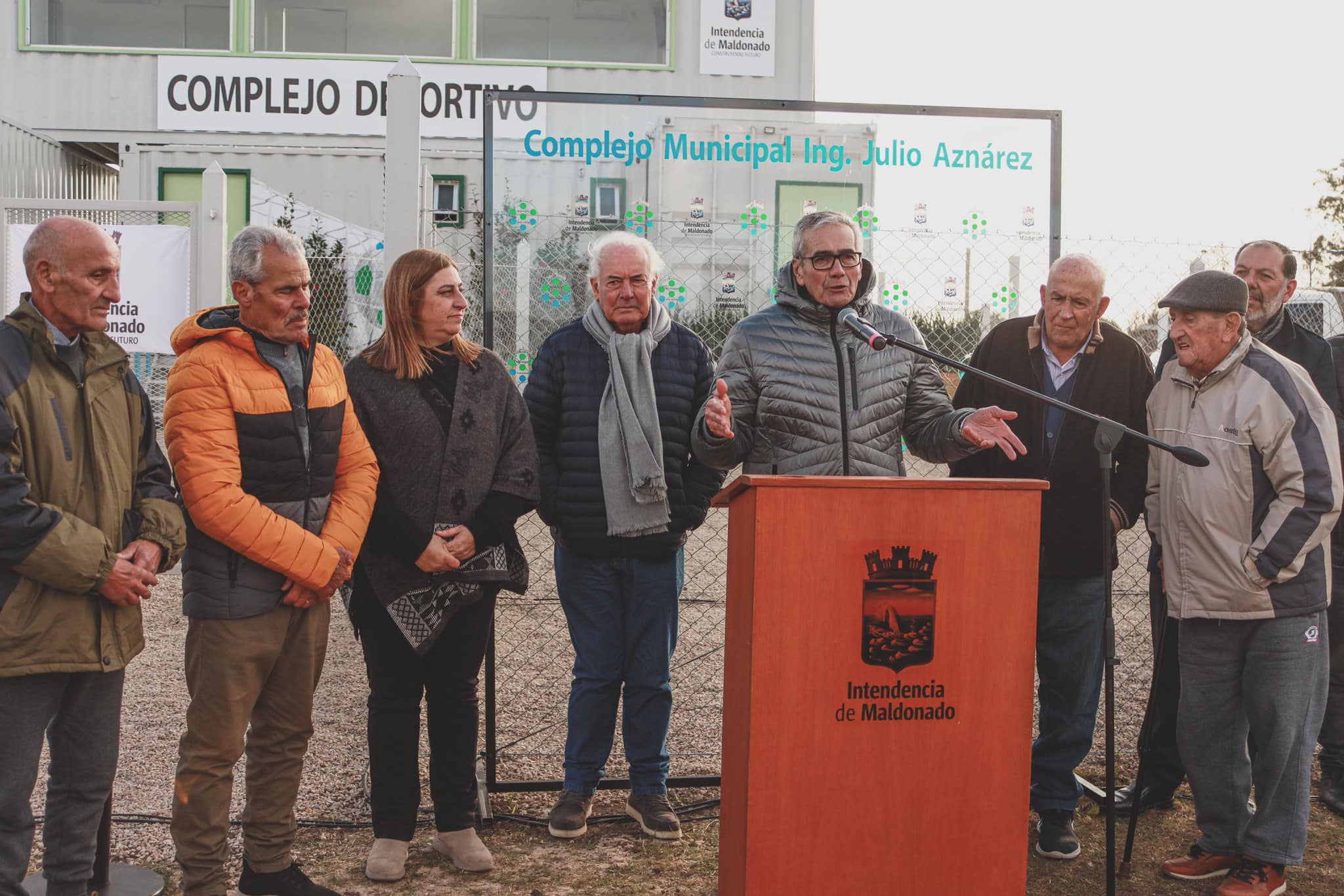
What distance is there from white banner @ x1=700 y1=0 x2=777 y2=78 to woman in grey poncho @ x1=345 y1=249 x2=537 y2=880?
14852 millimetres

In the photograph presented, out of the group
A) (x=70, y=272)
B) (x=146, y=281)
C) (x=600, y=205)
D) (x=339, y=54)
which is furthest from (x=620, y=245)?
(x=339, y=54)

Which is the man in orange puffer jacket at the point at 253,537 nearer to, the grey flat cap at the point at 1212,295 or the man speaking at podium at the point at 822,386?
the man speaking at podium at the point at 822,386

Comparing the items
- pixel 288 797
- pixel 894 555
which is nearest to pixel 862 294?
pixel 894 555

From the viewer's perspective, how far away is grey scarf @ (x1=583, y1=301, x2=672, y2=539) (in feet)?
12.7

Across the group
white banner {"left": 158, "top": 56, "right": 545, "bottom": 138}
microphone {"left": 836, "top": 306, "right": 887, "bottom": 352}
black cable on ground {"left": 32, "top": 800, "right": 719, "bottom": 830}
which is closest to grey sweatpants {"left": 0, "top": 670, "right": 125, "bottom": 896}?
black cable on ground {"left": 32, "top": 800, "right": 719, "bottom": 830}

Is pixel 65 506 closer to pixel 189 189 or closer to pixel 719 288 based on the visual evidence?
pixel 719 288

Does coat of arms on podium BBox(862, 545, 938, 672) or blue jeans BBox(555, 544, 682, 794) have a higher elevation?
coat of arms on podium BBox(862, 545, 938, 672)

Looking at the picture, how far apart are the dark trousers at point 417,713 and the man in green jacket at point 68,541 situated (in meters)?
0.78

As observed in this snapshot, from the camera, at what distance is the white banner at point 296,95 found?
1731 cm

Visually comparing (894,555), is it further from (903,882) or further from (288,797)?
(288,797)

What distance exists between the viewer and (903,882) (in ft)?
8.92

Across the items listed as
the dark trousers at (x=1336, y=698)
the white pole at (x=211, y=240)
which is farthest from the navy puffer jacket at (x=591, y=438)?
the white pole at (x=211, y=240)

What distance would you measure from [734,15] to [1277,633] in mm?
15906

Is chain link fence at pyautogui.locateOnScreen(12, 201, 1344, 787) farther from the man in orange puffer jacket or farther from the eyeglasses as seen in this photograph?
the man in orange puffer jacket
